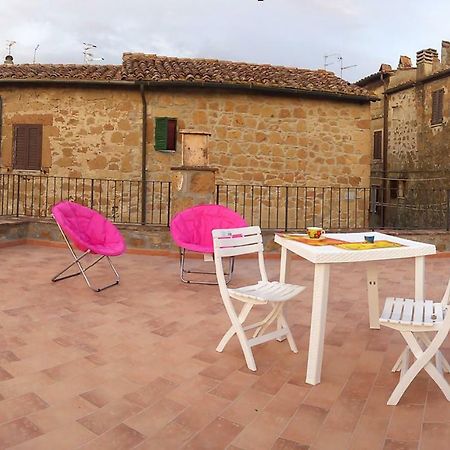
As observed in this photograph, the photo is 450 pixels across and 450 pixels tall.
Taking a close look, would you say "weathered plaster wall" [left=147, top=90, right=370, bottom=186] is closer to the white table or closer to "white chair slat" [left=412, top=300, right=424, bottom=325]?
the white table

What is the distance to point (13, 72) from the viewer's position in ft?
33.4

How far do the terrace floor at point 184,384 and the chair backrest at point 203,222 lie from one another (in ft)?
4.11

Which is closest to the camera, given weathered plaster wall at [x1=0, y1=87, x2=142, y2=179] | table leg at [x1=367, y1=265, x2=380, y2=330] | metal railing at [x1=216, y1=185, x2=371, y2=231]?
table leg at [x1=367, y1=265, x2=380, y2=330]

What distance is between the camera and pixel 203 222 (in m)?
5.45

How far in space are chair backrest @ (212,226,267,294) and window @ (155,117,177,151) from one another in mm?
6996

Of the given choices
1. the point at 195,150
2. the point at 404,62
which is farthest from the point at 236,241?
the point at 404,62

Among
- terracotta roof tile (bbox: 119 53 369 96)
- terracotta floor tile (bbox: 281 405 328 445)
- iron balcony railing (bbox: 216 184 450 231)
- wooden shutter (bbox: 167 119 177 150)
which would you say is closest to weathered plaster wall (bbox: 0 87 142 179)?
wooden shutter (bbox: 167 119 177 150)

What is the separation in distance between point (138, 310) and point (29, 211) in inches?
295

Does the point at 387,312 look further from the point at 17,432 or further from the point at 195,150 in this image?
the point at 195,150

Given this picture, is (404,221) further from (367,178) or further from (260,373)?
(260,373)

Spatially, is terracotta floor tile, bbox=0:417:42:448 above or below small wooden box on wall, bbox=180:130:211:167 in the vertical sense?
below

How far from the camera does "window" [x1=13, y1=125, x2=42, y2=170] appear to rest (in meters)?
10.2

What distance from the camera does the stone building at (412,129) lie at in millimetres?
13125

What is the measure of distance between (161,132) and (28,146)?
3152mm
